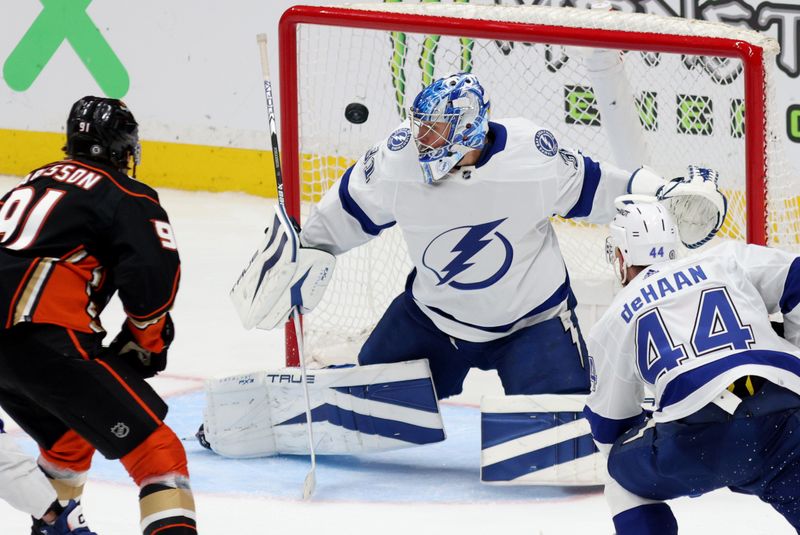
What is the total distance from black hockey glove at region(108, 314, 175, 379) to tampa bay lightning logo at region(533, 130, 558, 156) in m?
1.03

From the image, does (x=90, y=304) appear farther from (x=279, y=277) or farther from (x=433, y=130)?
(x=433, y=130)

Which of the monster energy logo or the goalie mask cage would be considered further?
the monster energy logo

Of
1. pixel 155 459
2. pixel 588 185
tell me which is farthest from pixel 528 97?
pixel 155 459

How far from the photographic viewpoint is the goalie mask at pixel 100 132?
9.19 feet

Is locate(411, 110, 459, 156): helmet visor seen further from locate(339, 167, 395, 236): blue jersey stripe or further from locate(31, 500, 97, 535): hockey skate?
locate(31, 500, 97, 535): hockey skate

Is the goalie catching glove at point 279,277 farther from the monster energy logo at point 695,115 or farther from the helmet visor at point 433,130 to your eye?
the monster energy logo at point 695,115

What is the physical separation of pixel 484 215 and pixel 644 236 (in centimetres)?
87

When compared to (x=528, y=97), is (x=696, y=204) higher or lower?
higher

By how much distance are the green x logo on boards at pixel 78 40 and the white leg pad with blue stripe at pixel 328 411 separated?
3.05 meters

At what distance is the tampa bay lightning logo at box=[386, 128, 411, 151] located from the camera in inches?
134

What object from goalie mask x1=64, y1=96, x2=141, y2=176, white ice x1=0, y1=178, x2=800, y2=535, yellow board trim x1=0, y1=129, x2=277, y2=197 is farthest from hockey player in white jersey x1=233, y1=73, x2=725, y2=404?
yellow board trim x1=0, y1=129, x2=277, y2=197

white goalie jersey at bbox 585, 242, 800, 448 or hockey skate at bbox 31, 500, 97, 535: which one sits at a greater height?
white goalie jersey at bbox 585, 242, 800, 448

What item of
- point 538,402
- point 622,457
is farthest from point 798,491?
point 538,402

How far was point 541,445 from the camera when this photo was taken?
3.42 meters
